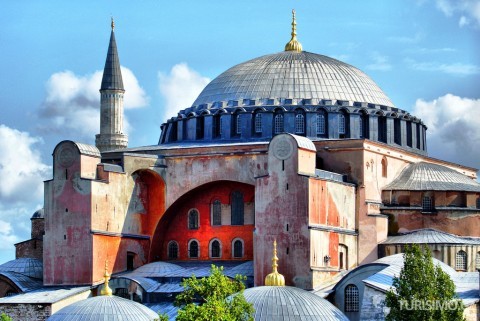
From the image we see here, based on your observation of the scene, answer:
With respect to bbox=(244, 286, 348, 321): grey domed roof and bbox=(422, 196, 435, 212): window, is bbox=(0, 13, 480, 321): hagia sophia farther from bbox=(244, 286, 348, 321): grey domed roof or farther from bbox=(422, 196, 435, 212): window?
bbox=(244, 286, 348, 321): grey domed roof

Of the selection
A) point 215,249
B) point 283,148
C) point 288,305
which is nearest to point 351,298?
point 288,305

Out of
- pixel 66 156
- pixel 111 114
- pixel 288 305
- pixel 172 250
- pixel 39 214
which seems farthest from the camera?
pixel 39 214

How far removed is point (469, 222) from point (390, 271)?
8.75 metres

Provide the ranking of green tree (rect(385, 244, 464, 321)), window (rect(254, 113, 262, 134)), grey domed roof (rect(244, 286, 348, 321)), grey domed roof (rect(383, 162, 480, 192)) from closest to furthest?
1. green tree (rect(385, 244, 464, 321))
2. grey domed roof (rect(244, 286, 348, 321))
3. grey domed roof (rect(383, 162, 480, 192))
4. window (rect(254, 113, 262, 134))

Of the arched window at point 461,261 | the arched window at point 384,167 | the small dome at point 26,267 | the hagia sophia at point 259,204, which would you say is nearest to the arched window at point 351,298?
the hagia sophia at point 259,204

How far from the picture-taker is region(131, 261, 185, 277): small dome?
67.9m

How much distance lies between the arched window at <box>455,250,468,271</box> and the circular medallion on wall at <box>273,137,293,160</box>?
8.39 metres

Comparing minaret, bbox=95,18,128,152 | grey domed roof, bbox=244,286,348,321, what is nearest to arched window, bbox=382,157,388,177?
grey domed roof, bbox=244,286,348,321

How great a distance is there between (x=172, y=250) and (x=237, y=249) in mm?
3388

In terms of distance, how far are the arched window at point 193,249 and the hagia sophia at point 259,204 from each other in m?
0.06

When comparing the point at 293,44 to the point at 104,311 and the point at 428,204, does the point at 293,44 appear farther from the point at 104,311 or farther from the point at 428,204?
the point at 104,311

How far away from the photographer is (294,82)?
7431cm

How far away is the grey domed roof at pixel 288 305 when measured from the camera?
56.5 metres

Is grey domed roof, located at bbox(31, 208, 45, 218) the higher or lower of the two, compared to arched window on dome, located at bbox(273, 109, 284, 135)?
lower
